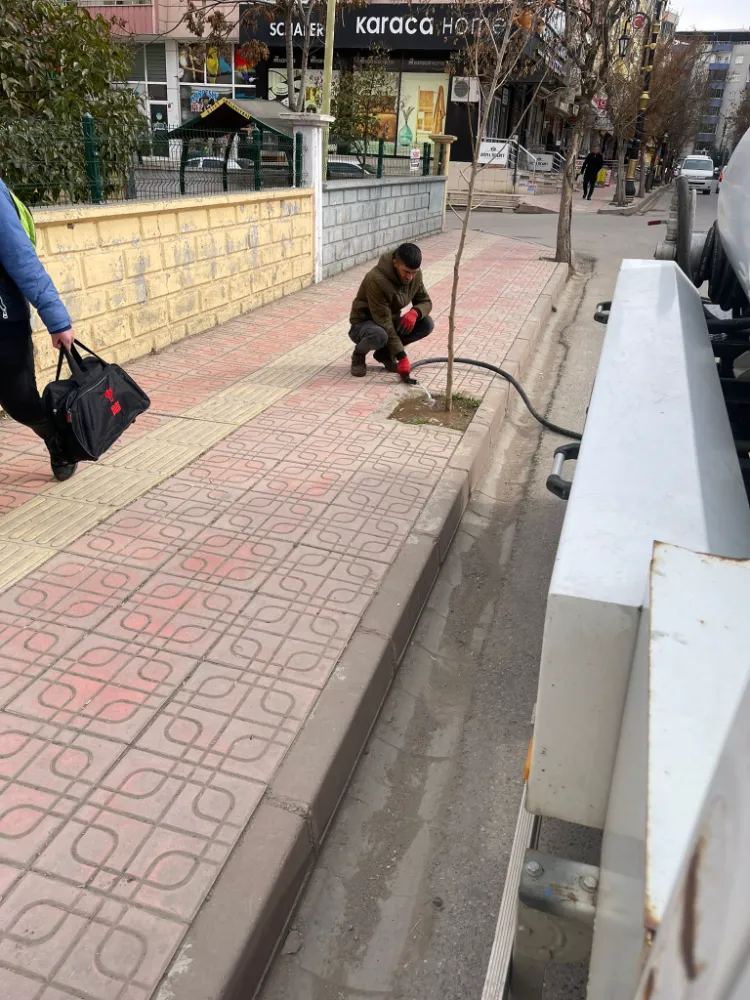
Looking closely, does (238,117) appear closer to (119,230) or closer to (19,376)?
(119,230)

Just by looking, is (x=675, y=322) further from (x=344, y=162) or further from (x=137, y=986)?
(x=344, y=162)

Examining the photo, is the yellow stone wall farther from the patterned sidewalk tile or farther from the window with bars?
the window with bars

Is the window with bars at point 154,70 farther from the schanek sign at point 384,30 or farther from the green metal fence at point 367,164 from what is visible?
the green metal fence at point 367,164

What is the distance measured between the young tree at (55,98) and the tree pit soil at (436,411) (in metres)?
3.03

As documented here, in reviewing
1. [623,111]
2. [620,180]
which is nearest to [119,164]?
[620,180]

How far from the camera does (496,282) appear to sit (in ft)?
36.4

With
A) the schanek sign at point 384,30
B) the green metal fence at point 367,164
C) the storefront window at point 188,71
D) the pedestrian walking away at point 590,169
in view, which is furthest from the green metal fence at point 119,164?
the storefront window at point 188,71

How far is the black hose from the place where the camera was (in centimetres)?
599

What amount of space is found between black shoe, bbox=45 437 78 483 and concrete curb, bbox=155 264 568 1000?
6.36 ft

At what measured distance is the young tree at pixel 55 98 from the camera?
5.87m

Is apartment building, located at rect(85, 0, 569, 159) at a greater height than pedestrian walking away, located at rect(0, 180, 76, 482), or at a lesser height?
greater

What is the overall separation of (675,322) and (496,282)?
8.65m

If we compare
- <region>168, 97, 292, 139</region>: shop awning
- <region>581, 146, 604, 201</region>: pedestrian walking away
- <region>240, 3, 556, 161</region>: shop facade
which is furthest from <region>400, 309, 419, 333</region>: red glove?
<region>581, 146, 604, 201</region>: pedestrian walking away

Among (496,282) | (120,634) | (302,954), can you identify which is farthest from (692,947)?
(496,282)
